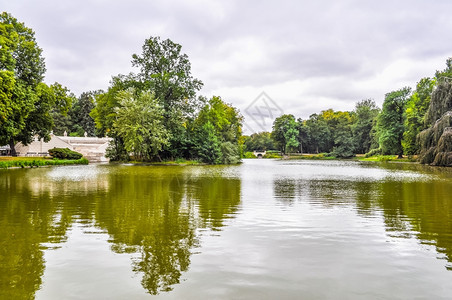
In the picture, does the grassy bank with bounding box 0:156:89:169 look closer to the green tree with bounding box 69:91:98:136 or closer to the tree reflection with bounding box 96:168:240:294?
the tree reflection with bounding box 96:168:240:294

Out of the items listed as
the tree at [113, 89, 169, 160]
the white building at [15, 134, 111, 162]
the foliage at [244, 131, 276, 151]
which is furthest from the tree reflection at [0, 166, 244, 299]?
the foliage at [244, 131, 276, 151]

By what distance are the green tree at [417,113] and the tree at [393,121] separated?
5.13 m

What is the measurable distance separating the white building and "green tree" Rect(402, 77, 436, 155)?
48.5 meters

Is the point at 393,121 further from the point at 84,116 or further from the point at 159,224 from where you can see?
Answer: the point at 84,116

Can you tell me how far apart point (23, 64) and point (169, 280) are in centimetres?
3629

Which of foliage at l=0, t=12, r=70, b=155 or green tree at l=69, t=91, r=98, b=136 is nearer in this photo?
foliage at l=0, t=12, r=70, b=155

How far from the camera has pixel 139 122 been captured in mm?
41375

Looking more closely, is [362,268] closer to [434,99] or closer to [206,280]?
[206,280]

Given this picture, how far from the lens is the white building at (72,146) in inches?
2285

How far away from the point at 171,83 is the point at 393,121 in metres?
40.5

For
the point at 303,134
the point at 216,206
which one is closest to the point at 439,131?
the point at 216,206

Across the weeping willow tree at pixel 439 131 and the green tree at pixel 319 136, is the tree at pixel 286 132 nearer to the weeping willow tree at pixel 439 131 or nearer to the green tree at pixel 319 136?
the green tree at pixel 319 136

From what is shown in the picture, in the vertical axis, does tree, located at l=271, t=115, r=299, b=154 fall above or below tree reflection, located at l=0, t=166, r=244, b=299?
above

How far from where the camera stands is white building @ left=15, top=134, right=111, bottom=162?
58.0 m
